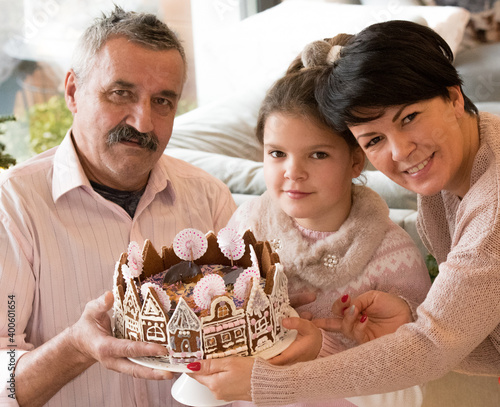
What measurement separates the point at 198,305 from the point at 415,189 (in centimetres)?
57

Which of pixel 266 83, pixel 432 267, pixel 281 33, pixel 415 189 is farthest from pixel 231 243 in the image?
pixel 281 33

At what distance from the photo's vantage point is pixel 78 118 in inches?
65.4

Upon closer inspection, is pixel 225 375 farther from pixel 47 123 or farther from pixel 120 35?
pixel 47 123

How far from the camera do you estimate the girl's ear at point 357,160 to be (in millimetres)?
1537

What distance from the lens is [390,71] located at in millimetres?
1226

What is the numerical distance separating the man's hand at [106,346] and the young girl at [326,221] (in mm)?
478

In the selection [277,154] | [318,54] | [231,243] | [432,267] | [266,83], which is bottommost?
[432,267]

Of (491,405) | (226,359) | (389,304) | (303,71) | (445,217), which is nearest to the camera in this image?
(226,359)

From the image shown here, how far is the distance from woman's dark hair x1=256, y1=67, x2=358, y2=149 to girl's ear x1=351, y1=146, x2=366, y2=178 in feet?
0.08

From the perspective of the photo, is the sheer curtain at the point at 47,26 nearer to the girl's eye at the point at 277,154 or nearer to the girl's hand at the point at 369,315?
the girl's eye at the point at 277,154

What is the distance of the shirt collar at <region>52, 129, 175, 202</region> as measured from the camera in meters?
1.57

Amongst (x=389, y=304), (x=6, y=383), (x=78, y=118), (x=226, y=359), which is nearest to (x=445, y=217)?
(x=389, y=304)

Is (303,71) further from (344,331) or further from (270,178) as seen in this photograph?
(344,331)

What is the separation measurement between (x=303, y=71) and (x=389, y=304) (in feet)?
2.02
